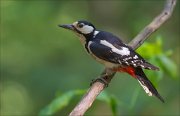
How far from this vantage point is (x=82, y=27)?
3785 mm

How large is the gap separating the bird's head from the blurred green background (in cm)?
231

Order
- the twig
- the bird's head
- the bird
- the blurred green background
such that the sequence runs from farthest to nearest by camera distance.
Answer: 1. the blurred green background
2. the bird's head
3. the bird
4. the twig

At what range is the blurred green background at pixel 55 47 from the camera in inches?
258

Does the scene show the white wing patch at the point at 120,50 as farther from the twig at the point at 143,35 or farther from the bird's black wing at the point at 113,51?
the twig at the point at 143,35

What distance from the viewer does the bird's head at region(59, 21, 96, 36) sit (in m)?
3.76

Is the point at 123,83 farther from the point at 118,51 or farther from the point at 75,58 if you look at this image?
the point at 118,51

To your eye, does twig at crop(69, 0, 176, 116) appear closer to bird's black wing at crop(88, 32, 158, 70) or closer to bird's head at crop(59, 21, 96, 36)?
bird's black wing at crop(88, 32, 158, 70)

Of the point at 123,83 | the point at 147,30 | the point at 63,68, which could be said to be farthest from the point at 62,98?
the point at 63,68

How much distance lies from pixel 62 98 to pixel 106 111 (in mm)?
3440

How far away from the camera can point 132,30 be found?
24.3 ft

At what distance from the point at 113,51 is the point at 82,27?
0.29 meters

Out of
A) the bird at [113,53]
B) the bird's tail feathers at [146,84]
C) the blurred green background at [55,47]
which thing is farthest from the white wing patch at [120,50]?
the blurred green background at [55,47]

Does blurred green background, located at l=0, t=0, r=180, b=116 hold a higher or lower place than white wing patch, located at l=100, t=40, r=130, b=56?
lower

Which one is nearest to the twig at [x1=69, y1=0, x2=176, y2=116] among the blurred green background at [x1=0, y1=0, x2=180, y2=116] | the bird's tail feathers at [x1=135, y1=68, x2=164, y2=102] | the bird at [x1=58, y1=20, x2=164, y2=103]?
the bird at [x1=58, y1=20, x2=164, y2=103]
